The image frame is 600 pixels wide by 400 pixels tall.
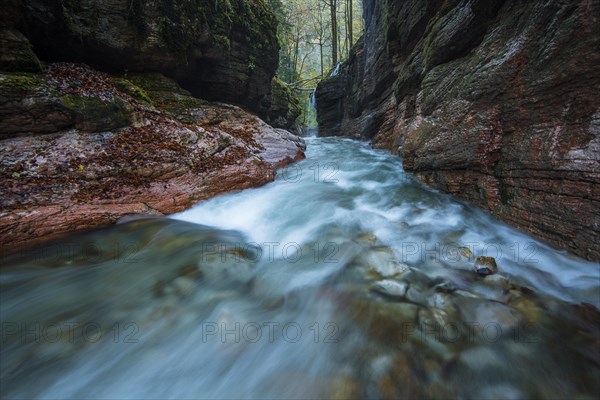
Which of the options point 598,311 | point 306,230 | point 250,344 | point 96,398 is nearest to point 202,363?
point 250,344

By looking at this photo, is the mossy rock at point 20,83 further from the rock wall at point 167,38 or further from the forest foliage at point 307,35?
the forest foliage at point 307,35

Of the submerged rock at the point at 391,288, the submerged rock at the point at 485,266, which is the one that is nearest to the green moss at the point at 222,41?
the submerged rock at the point at 391,288

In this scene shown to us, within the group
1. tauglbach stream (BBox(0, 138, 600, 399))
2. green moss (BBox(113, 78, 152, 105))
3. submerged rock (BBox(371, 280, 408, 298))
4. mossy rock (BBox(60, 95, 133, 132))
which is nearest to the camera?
tauglbach stream (BBox(0, 138, 600, 399))

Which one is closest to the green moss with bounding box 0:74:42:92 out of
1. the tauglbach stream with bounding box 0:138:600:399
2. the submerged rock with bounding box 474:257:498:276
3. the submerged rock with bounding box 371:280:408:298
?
the tauglbach stream with bounding box 0:138:600:399

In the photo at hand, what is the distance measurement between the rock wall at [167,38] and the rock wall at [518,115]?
22.2 ft

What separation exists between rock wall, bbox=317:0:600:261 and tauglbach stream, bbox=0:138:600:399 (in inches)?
19.0

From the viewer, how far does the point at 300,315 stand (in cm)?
255

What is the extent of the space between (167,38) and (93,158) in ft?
15.6

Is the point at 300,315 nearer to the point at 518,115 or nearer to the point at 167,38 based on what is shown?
the point at 518,115

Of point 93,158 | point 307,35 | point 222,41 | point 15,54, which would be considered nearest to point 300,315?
point 93,158

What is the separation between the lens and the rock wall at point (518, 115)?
2.73 meters

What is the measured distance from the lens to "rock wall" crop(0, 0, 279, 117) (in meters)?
5.26

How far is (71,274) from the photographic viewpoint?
288 cm

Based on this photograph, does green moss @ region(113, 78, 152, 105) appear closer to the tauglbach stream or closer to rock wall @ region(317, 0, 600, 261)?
the tauglbach stream
